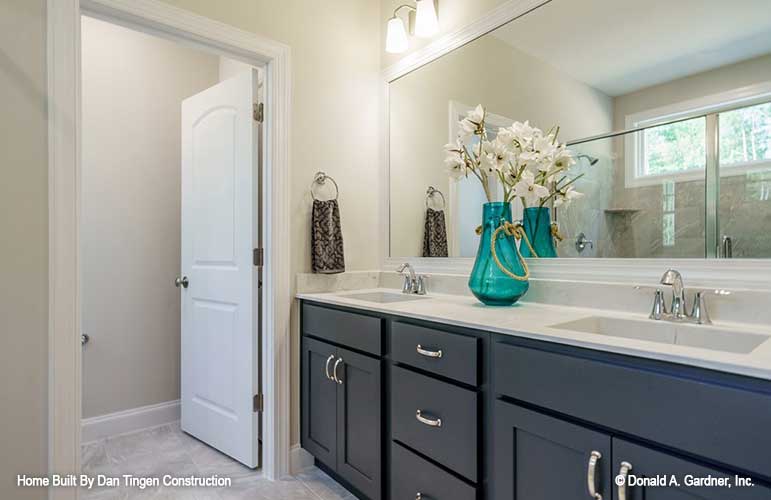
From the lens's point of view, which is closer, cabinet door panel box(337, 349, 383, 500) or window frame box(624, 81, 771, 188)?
window frame box(624, 81, 771, 188)

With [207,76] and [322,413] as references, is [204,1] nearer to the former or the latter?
[207,76]

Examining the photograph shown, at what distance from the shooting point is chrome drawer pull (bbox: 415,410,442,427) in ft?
4.42

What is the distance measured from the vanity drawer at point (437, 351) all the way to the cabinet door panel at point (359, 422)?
167 millimetres

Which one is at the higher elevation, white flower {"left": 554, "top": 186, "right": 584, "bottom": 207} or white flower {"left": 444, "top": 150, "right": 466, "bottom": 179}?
white flower {"left": 444, "top": 150, "right": 466, "bottom": 179}

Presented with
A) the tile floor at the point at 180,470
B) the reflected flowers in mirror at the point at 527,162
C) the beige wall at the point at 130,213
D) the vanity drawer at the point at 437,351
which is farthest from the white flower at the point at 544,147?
the beige wall at the point at 130,213

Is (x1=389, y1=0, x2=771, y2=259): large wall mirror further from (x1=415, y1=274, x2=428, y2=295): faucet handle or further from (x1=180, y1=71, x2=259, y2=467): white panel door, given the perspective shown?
(x1=180, y1=71, x2=259, y2=467): white panel door

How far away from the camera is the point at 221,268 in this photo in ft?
7.46

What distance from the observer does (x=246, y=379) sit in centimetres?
211


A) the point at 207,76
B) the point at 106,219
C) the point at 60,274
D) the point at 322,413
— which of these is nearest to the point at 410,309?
the point at 322,413

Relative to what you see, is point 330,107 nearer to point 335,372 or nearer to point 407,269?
point 407,269

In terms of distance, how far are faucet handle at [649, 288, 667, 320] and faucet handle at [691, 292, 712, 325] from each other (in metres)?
0.07

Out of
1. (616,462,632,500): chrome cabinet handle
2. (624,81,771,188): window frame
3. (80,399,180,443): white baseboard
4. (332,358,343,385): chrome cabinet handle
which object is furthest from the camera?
(80,399,180,443): white baseboard

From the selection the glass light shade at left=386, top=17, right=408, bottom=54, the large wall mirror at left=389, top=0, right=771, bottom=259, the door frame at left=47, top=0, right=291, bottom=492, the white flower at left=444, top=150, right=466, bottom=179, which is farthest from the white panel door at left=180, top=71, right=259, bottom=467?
the large wall mirror at left=389, top=0, right=771, bottom=259

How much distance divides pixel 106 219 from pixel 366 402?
76.8 inches
